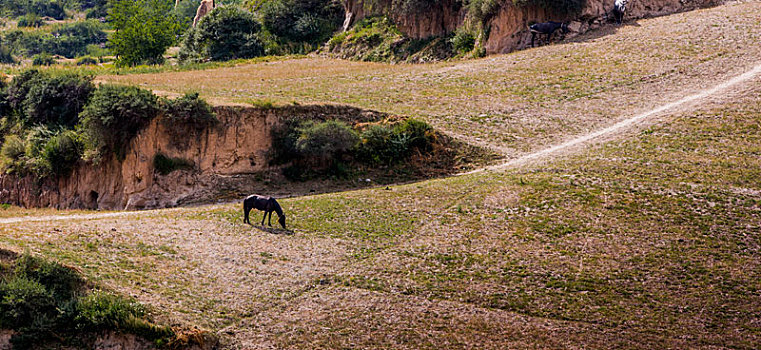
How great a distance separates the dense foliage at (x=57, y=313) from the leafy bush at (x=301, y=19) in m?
45.8

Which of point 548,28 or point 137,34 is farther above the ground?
point 137,34

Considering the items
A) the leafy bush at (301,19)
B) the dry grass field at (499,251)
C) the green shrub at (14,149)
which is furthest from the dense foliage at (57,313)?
the leafy bush at (301,19)

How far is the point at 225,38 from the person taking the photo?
5819 centimetres

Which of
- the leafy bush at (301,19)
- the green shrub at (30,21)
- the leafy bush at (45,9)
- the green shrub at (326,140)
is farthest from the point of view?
the leafy bush at (45,9)

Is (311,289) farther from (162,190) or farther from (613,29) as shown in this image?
(613,29)

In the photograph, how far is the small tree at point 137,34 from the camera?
6450 centimetres

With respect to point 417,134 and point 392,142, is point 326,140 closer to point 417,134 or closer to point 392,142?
point 392,142

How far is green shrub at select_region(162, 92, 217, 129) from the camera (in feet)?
104

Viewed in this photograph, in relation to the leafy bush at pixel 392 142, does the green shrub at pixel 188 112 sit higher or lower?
higher

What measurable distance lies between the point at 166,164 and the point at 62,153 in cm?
578

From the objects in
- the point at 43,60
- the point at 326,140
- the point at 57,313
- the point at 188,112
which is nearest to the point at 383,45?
the point at 326,140

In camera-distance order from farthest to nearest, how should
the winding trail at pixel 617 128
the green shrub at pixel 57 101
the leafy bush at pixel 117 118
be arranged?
the green shrub at pixel 57 101 → the winding trail at pixel 617 128 → the leafy bush at pixel 117 118

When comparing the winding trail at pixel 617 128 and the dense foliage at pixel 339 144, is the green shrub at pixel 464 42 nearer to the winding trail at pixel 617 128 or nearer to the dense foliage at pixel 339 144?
the winding trail at pixel 617 128

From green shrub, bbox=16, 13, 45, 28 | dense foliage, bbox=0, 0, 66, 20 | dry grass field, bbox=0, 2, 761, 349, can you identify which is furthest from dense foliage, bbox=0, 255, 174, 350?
dense foliage, bbox=0, 0, 66, 20
